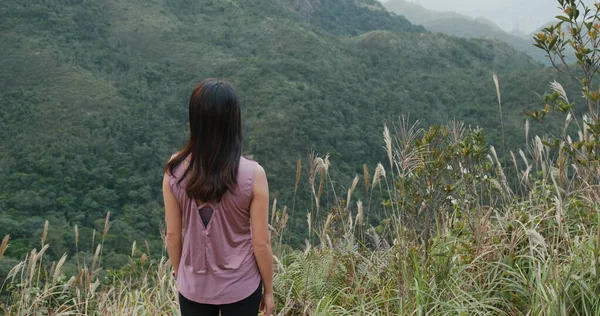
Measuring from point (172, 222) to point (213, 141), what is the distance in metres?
0.28

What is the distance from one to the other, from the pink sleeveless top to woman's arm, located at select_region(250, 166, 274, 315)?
0.02m

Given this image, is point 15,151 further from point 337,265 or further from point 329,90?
point 337,265

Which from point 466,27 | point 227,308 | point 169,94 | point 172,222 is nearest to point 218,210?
point 172,222

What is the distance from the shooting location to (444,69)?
46.2 m

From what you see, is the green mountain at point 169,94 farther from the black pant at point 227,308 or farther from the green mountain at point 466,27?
the green mountain at point 466,27

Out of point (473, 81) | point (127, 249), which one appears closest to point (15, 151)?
point (127, 249)

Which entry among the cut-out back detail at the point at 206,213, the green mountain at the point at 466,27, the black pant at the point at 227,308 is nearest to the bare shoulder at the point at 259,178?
the cut-out back detail at the point at 206,213

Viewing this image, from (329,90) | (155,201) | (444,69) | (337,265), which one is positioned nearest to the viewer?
(337,265)

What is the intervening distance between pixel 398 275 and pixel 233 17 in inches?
2075

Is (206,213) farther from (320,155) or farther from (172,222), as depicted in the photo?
(320,155)

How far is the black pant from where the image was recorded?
1.55 meters

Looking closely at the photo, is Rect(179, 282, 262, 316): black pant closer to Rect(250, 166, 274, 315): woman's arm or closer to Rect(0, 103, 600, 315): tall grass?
Rect(250, 166, 274, 315): woman's arm

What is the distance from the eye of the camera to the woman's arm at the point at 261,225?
150 centimetres

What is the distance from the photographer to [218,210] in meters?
1.51
